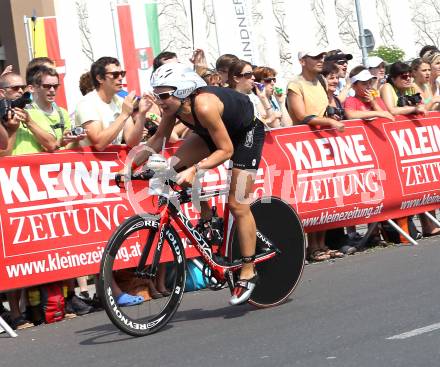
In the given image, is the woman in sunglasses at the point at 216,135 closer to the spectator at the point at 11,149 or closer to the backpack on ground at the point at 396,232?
the spectator at the point at 11,149

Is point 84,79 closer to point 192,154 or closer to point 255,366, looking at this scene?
point 192,154

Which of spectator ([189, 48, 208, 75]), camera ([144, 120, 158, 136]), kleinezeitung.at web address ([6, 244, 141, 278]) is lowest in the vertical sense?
kleinezeitung.at web address ([6, 244, 141, 278])

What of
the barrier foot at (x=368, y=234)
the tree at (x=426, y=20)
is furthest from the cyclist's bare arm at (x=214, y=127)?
the tree at (x=426, y=20)

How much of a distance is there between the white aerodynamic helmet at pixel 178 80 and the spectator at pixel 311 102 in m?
4.07

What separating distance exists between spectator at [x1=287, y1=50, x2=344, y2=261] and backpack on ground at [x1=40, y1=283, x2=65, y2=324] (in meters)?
3.31

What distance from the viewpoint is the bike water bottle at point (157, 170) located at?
750 centimetres

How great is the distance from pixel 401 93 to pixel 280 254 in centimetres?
530

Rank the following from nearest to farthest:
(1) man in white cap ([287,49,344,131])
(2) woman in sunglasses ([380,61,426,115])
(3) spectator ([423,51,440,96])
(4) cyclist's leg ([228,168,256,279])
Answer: (4) cyclist's leg ([228,168,256,279])
(1) man in white cap ([287,49,344,131])
(2) woman in sunglasses ([380,61,426,115])
(3) spectator ([423,51,440,96])

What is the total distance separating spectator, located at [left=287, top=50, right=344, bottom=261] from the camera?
1163cm

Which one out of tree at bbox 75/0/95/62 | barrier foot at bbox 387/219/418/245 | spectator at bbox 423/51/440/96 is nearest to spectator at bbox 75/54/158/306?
barrier foot at bbox 387/219/418/245

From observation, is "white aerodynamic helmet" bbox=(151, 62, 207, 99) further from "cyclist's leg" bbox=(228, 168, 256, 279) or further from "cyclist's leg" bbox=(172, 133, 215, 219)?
"cyclist's leg" bbox=(228, 168, 256, 279)

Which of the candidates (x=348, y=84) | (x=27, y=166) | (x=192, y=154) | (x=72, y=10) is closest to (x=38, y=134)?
(x=27, y=166)

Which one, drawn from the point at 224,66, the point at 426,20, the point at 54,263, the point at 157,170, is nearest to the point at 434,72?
the point at 224,66

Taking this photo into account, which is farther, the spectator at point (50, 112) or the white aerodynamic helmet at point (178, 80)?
the spectator at point (50, 112)
